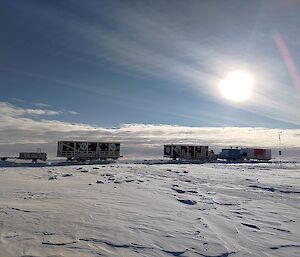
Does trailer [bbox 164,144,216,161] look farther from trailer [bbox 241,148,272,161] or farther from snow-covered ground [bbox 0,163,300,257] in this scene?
snow-covered ground [bbox 0,163,300,257]

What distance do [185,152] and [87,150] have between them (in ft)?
79.0

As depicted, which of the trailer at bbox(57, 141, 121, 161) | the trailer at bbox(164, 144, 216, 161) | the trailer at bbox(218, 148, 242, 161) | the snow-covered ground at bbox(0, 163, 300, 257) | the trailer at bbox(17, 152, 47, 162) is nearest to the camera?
the snow-covered ground at bbox(0, 163, 300, 257)

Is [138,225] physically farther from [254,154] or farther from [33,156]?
[254,154]

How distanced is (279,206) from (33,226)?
334 inches

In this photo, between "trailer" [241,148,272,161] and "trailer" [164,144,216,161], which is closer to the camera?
"trailer" [164,144,216,161]

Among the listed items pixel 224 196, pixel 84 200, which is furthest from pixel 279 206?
pixel 84 200

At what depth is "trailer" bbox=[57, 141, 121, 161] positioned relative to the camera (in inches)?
2143

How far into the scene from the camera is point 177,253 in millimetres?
6234

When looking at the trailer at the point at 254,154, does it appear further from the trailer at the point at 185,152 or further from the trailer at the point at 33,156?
the trailer at the point at 33,156

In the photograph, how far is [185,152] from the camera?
7231 centimetres

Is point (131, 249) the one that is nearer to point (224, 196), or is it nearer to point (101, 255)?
point (101, 255)

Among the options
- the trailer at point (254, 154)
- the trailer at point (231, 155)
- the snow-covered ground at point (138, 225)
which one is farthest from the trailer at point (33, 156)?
the trailer at point (254, 154)

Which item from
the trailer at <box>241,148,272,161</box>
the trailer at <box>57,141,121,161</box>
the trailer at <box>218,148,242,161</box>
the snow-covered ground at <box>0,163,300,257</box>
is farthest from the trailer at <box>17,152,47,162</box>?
the trailer at <box>241,148,272,161</box>

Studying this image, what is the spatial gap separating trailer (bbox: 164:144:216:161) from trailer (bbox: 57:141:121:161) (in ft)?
49.9
